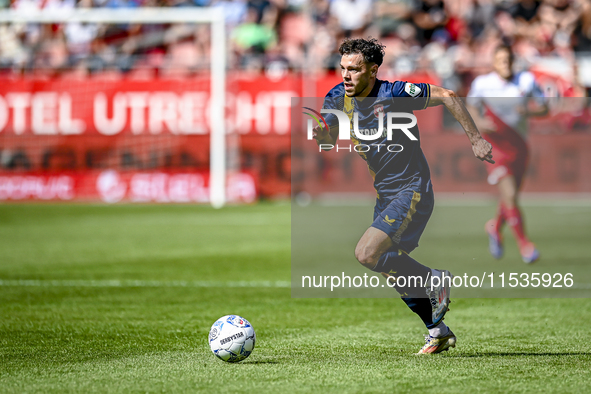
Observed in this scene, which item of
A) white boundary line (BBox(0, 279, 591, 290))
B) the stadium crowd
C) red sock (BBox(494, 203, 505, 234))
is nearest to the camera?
white boundary line (BBox(0, 279, 591, 290))

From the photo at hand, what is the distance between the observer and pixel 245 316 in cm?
664

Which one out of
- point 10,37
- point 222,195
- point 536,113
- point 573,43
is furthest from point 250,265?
point 573,43

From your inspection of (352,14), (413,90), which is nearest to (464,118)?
(413,90)

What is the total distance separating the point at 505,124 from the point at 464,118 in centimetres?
536

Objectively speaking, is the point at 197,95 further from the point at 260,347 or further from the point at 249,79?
the point at 260,347

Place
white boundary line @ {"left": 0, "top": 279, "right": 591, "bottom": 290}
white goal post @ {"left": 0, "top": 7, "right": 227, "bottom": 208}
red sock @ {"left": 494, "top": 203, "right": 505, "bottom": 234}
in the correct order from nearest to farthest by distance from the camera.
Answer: white boundary line @ {"left": 0, "top": 279, "right": 591, "bottom": 290} → red sock @ {"left": 494, "top": 203, "right": 505, "bottom": 234} → white goal post @ {"left": 0, "top": 7, "right": 227, "bottom": 208}

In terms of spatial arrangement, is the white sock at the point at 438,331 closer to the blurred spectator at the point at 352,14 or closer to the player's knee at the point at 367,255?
the player's knee at the point at 367,255

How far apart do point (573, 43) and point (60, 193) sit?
11.9 metres

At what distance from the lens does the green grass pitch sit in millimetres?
4430

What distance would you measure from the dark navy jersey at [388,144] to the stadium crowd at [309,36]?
44.0ft

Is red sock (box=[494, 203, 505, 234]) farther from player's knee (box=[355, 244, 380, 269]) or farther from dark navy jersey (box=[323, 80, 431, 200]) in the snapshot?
player's knee (box=[355, 244, 380, 269])

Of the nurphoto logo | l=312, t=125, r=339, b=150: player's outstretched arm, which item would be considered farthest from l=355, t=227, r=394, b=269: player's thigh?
l=312, t=125, r=339, b=150: player's outstretched arm

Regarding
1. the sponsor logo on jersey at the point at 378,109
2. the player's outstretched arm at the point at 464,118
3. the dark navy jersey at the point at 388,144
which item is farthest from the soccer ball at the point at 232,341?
the player's outstretched arm at the point at 464,118

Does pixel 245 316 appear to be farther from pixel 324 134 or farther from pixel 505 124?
pixel 505 124
